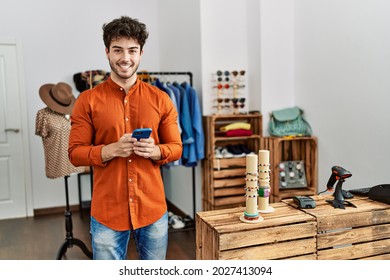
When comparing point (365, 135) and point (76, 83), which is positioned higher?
point (76, 83)

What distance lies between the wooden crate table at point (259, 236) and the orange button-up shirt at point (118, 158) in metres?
0.26

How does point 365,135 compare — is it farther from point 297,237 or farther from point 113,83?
point 113,83

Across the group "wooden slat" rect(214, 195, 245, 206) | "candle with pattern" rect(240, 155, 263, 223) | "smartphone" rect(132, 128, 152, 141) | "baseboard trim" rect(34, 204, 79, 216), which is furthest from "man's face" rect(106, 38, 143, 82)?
"baseboard trim" rect(34, 204, 79, 216)

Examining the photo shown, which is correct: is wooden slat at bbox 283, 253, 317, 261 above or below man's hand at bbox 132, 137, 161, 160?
below

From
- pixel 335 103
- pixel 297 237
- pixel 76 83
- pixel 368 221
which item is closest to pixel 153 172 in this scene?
pixel 297 237

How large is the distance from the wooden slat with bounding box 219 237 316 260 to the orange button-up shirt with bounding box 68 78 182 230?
0.37m

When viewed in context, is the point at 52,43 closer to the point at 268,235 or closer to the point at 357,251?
the point at 268,235

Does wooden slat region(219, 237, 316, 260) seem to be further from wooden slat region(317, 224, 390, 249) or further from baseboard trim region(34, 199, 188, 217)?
baseboard trim region(34, 199, 188, 217)

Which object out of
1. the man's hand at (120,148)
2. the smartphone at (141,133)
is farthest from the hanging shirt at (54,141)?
the smartphone at (141,133)

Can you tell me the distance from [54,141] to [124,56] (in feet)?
5.30

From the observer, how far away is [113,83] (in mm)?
1551

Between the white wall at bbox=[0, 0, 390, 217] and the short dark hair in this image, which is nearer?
the short dark hair

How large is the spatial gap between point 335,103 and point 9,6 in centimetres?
362

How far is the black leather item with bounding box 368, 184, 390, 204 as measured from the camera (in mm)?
1692
